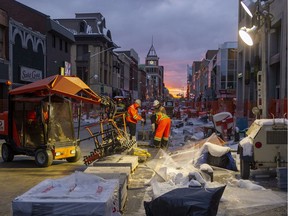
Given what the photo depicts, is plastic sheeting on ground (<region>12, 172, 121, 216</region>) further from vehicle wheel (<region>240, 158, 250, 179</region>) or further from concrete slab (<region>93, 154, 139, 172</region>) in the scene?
vehicle wheel (<region>240, 158, 250, 179</region>)

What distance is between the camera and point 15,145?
41.0 feet

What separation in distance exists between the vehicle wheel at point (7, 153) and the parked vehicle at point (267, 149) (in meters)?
7.27

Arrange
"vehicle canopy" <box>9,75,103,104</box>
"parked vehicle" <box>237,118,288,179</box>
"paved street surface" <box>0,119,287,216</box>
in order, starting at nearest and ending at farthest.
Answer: "paved street surface" <box>0,119,287,216</box>, "parked vehicle" <box>237,118,288,179</box>, "vehicle canopy" <box>9,75,103,104</box>

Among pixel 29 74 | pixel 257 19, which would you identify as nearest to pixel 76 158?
pixel 257 19

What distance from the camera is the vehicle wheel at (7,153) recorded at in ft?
41.7

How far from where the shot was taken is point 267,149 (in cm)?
891

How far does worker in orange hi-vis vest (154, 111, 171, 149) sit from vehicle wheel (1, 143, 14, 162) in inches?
178

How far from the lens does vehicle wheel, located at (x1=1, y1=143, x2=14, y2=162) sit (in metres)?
12.7

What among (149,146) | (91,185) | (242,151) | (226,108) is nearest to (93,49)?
(226,108)

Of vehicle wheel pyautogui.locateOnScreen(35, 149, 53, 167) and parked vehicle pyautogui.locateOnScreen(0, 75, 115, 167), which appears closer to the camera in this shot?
parked vehicle pyautogui.locateOnScreen(0, 75, 115, 167)

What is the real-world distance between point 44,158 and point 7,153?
1.94 meters

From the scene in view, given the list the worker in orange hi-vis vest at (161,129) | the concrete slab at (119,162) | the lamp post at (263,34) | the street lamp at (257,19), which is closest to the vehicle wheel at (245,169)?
the concrete slab at (119,162)

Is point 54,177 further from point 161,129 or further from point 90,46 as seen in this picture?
point 90,46

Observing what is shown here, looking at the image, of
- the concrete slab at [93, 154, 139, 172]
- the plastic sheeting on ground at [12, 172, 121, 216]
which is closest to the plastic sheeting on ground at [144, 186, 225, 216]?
the plastic sheeting on ground at [12, 172, 121, 216]
